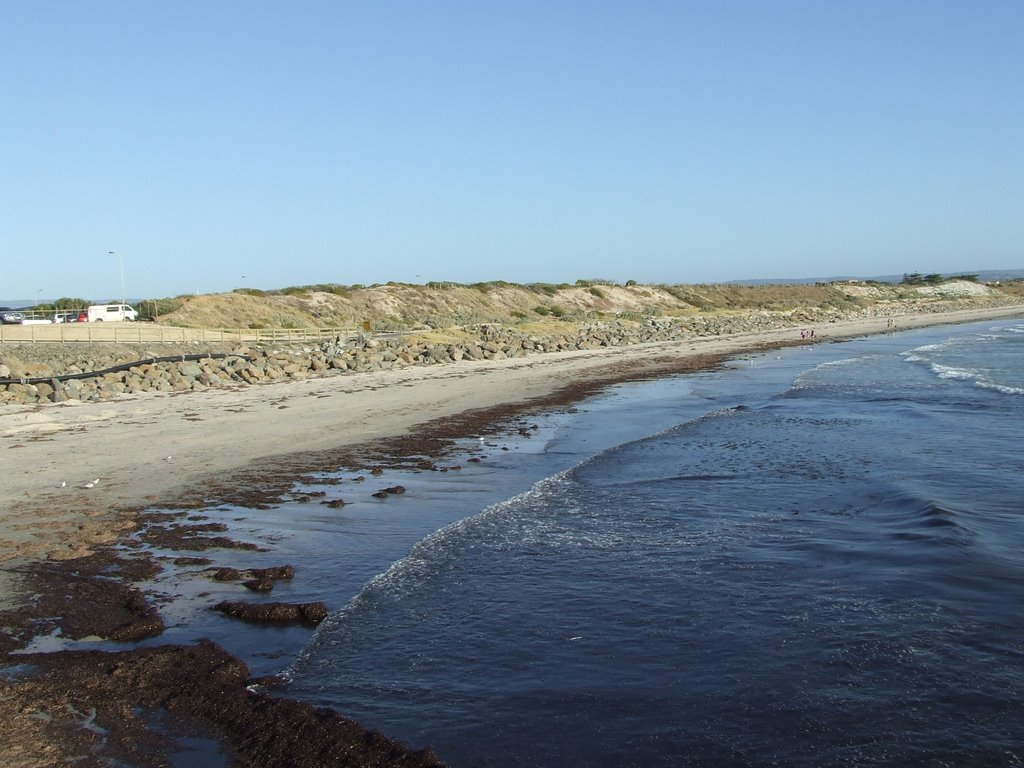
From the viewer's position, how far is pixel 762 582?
8.85 meters

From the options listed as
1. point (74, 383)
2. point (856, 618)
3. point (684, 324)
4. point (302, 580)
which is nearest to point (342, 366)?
point (74, 383)

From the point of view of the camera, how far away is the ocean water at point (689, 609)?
5.98 metres

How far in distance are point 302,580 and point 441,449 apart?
26.6 feet

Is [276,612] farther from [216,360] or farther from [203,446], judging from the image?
[216,360]

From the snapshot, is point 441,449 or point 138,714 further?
point 441,449

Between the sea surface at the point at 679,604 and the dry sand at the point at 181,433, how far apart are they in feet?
7.87

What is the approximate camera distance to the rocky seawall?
80.7 feet

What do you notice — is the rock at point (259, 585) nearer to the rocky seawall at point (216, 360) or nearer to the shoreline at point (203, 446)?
the shoreline at point (203, 446)

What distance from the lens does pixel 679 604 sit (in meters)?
8.30

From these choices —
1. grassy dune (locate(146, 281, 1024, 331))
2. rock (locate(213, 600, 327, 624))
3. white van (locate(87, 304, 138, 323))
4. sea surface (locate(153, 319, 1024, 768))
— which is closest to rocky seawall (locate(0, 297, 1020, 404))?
grassy dune (locate(146, 281, 1024, 331))

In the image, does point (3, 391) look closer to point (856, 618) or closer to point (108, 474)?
point (108, 474)

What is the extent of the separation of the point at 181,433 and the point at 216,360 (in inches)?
513

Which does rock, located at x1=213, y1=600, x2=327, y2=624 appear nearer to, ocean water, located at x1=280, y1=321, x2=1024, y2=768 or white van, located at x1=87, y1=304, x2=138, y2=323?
ocean water, located at x1=280, y1=321, x2=1024, y2=768

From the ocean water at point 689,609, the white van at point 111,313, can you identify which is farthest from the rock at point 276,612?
the white van at point 111,313
